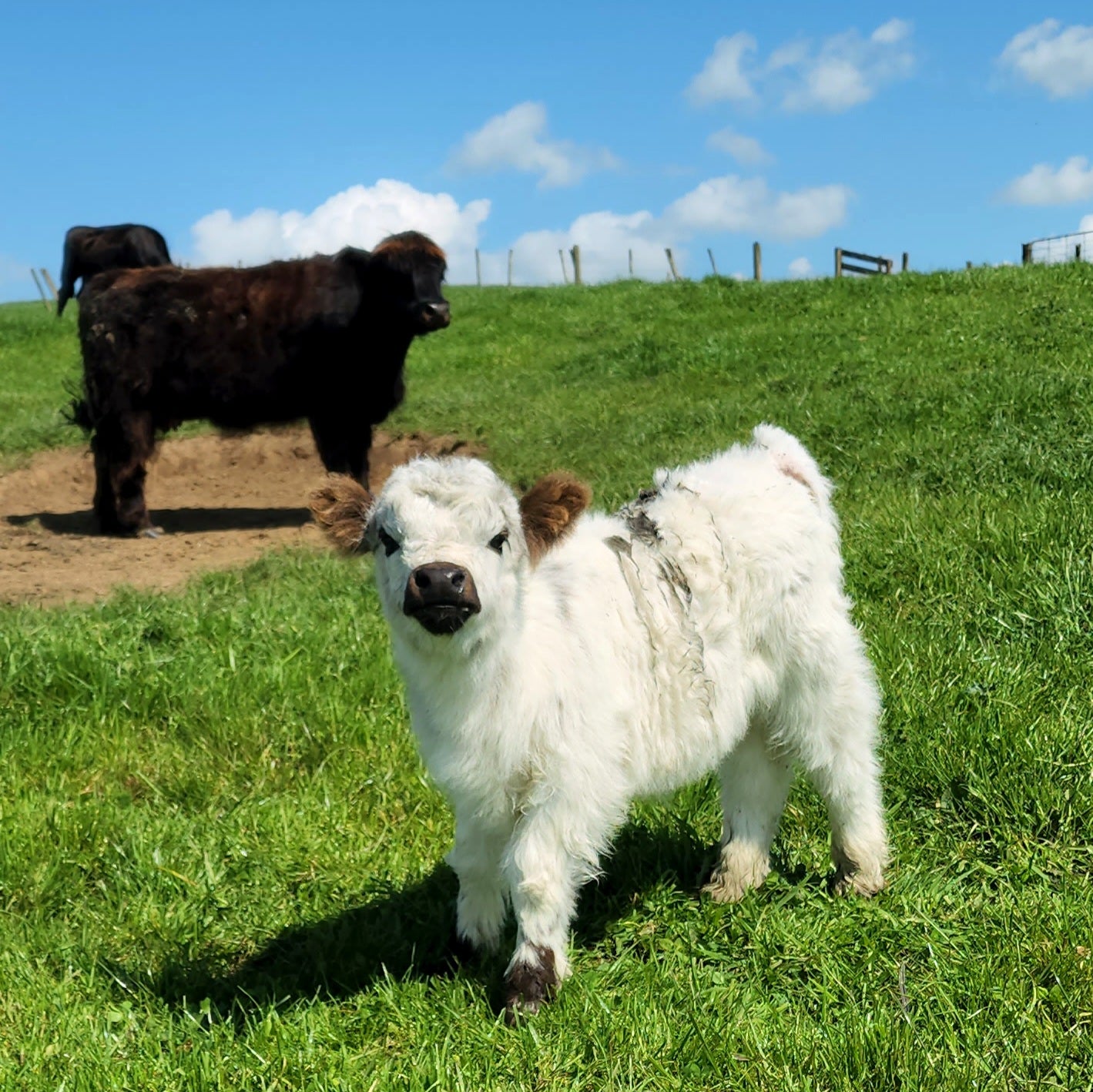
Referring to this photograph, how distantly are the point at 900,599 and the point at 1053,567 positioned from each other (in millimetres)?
685

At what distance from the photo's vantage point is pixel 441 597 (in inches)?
106

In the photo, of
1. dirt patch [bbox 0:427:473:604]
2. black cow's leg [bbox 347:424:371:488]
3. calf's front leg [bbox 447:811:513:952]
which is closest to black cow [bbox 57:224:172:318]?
dirt patch [bbox 0:427:473:604]

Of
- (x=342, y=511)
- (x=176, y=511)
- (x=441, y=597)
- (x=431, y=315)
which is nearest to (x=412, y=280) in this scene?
(x=431, y=315)

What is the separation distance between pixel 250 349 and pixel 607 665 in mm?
7672

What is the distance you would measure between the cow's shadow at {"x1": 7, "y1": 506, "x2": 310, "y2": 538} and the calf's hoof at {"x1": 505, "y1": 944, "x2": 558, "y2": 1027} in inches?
284

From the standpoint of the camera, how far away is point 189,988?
131 inches

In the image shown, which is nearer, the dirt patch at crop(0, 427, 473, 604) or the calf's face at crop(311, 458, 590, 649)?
the calf's face at crop(311, 458, 590, 649)

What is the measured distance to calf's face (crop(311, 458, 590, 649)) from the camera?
2.74 m

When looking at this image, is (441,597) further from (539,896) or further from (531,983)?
(531,983)

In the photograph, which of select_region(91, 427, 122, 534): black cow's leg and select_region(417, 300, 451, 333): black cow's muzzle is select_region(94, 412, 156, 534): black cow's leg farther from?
select_region(417, 300, 451, 333): black cow's muzzle

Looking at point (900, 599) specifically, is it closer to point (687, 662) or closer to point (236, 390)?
point (687, 662)

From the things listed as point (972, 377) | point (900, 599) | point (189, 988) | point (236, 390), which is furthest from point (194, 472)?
point (189, 988)

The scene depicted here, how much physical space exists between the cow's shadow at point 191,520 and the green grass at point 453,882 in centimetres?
276

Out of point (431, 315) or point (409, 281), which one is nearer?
point (431, 315)
